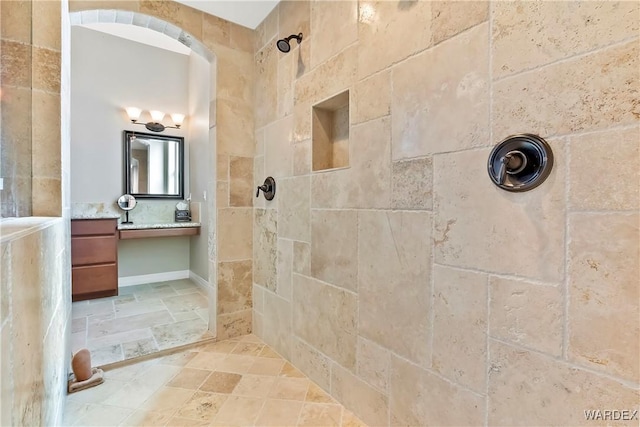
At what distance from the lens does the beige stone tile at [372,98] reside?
136 cm

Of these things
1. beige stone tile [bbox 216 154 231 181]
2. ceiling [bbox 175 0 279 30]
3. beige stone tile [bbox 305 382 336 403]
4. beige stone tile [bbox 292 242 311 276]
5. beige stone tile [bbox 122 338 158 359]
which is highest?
ceiling [bbox 175 0 279 30]

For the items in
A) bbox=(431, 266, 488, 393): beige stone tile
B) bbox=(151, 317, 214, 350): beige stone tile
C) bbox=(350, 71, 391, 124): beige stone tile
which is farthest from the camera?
bbox=(151, 317, 214, 350): beige stone tile

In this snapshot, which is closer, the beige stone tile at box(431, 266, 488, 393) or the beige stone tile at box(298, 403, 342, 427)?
the beige stone tile at box(431, 266, 488, 393)

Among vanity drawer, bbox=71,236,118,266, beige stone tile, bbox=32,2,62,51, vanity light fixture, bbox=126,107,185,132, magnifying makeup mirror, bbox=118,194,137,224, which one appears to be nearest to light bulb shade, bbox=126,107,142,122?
vanity light fixture, bbox=126,107,185,132

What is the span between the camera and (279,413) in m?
1.57

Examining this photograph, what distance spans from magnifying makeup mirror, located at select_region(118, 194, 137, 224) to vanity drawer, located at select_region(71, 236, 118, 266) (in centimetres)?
64

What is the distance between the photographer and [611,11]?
0.77 metres

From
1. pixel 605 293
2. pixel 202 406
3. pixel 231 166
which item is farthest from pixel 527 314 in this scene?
pixel 231 166

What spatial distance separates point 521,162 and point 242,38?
2.39 m

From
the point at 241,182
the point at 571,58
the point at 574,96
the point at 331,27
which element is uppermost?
the point at 331,27

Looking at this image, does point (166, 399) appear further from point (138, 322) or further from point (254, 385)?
point (138, 322)

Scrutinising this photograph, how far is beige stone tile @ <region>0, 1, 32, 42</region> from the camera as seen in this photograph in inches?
56.0

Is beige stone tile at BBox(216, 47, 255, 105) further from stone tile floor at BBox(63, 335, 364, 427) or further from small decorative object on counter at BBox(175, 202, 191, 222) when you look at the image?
small decorative object on counter at BBox(175, 202, 191, 222)

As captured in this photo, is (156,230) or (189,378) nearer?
(189,378)
